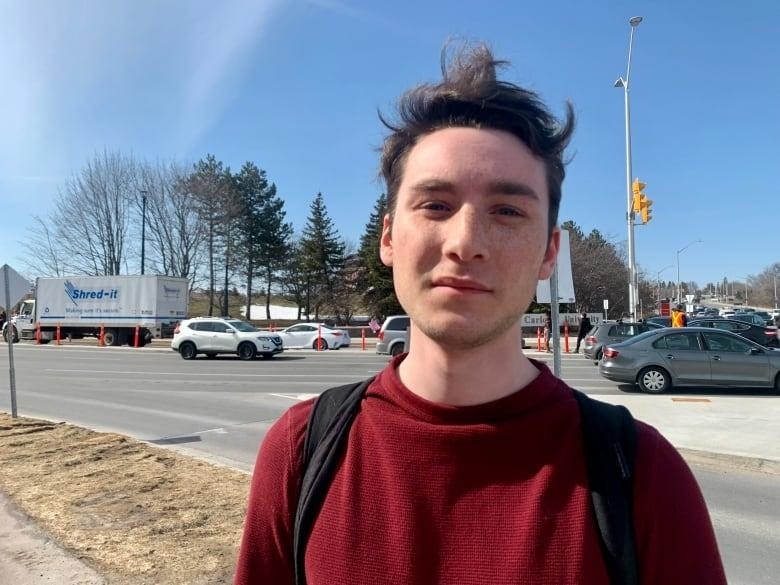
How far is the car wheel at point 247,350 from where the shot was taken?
76.1 feet

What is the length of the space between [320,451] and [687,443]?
758 cm

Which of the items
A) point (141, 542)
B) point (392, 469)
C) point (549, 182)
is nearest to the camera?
point (392, 469)

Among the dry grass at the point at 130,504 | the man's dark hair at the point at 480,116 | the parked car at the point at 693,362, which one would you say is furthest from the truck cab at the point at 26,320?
the man's dark hair at the point at 480,116

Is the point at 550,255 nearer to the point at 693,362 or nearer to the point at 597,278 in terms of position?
the point at 693,362

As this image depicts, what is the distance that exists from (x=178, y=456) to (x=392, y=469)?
658cm

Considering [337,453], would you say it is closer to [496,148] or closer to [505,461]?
[505,461]

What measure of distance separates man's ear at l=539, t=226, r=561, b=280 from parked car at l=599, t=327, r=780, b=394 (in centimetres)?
1257

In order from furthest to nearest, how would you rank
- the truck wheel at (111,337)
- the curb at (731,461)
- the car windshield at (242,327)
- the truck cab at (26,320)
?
the truck cab at (26,320) < the truck wheel at (111,337) < the car windshield at (242,327) < the curb at (731,461)

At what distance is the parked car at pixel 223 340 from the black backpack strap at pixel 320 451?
73.1 ft

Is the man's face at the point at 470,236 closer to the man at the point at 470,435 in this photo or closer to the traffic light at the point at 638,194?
the man at the point at 470,435

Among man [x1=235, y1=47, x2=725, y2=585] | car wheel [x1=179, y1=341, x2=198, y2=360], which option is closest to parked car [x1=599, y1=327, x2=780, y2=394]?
man [x1=235, y1=47, x2=725, y2=585]

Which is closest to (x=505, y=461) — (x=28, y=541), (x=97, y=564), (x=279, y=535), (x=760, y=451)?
(x=279, y=535)

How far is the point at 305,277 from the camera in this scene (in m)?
58.1

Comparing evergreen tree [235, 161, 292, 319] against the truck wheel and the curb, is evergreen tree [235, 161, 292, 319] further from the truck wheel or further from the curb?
the curb
